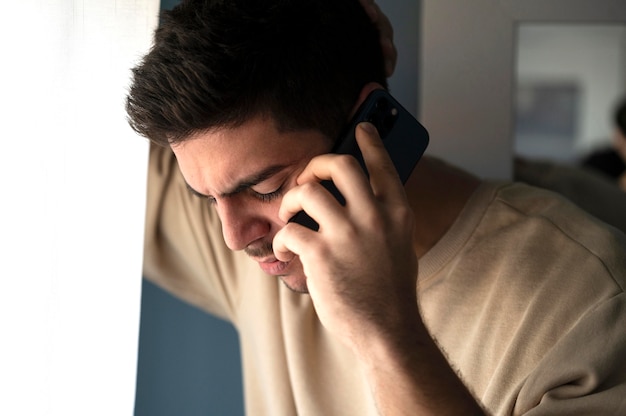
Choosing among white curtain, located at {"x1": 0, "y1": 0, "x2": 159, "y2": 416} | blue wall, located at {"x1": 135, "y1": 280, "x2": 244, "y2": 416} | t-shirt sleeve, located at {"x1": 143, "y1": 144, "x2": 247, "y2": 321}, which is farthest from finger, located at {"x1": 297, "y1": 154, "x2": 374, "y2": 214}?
blue wall, located at {"x1": 135, "y1": 280, "x2": 244, "y2": 416}

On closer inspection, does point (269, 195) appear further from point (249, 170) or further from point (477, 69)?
point (477, 69)

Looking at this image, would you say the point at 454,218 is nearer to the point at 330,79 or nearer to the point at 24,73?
the point at 330,79

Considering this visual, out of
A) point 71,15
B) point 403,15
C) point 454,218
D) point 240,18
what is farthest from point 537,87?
point 71,15

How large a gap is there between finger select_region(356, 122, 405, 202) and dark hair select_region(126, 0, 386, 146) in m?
0.09

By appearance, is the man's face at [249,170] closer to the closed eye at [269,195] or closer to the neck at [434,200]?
the closed eye at [269,195]

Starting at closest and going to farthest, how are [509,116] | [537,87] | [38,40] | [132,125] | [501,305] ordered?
[38,40], [132,125], [501,305], [509,116], [537,87]

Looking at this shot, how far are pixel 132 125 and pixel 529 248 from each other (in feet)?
1.77

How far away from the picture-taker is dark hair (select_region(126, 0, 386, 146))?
851 mm

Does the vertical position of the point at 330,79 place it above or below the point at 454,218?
above

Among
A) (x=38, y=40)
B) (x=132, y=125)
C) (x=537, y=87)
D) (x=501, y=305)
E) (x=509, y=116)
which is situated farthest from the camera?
(x=537, y=87)

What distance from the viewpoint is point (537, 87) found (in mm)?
2711

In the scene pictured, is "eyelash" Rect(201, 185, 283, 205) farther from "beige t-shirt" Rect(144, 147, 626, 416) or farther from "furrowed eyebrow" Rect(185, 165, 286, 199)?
"beige t-shirt" Rect(144, 147, 626, 416)

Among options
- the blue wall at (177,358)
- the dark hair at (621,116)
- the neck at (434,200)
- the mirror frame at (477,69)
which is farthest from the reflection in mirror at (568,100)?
the blue wall at (177,358)

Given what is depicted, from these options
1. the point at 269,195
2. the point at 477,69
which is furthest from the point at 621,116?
the point at 269,195
